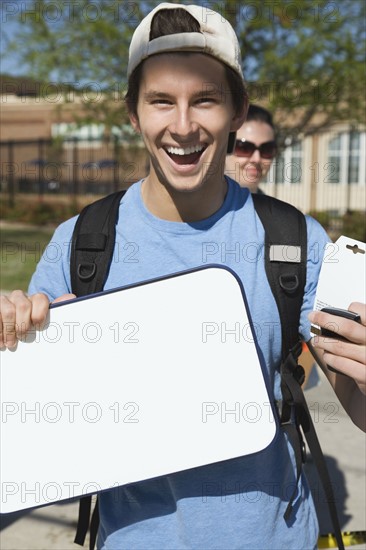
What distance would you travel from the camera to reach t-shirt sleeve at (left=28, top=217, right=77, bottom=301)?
164 cm

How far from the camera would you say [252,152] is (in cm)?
429

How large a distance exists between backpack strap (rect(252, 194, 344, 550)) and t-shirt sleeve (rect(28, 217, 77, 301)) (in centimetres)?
47

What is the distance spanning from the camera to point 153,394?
1510 mm

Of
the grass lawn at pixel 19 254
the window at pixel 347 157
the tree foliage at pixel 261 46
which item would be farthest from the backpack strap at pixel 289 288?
the window at pixel 347 157

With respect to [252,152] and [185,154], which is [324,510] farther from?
[185,154]

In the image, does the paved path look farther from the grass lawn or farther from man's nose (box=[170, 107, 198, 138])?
the grass lawn

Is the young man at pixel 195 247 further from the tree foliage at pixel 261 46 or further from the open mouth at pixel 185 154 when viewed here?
the tree foliage at pixel 261 46

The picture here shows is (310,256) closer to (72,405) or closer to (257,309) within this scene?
(257,309)

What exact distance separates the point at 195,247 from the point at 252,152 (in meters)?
2.78

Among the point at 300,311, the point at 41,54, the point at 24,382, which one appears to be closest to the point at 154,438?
the point at 24,382

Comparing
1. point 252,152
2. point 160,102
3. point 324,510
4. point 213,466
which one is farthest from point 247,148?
point 213,466

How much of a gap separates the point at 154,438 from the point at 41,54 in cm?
1182

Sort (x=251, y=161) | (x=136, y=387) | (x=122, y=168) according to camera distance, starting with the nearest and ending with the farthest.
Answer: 1. (x=136, y=387)
2. (x=251, y=161)
3. (x=122, y=168)

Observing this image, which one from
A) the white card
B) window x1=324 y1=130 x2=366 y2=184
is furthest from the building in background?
the white card
